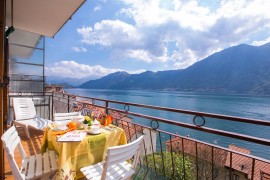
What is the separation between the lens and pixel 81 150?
168cm

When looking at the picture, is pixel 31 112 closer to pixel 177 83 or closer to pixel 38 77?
pixel 38 77

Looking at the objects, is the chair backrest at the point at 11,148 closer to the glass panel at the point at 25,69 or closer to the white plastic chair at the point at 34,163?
the white plastic chair at the point at 34,163

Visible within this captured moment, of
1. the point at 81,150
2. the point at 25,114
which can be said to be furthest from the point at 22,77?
the point at 81,150

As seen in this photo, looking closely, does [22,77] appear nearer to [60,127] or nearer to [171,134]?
[60,127]

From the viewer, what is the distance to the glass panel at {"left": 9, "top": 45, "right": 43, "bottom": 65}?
5.14m

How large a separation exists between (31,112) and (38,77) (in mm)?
1786

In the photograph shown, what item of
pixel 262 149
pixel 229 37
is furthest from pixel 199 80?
pixel 262 149

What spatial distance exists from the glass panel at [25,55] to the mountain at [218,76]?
69879 mm

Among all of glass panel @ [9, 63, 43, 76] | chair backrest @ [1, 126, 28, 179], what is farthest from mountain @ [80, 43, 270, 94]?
chair backrest @ [1, 126, 28, 179]

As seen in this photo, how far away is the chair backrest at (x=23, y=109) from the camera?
415 centimetres

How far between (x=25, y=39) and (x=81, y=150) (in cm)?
529

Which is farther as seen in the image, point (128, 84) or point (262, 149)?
point (128, 84)

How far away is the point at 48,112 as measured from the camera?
5.69 meters

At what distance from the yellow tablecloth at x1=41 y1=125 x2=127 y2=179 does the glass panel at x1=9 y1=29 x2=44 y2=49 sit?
Answer: 464 centimetres
